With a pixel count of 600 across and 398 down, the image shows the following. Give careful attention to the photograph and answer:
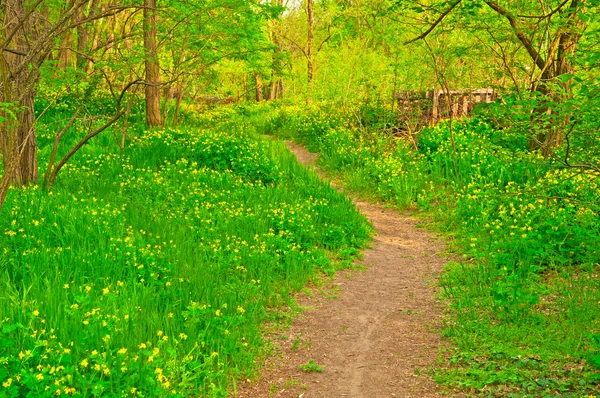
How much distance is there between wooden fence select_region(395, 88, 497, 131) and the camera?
1570cm

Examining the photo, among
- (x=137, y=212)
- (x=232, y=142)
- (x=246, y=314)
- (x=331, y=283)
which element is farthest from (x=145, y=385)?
(x=232, y=142)

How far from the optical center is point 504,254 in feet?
24.4

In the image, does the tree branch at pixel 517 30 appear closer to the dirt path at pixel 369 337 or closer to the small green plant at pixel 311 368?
the dirt path at pixel 369 337

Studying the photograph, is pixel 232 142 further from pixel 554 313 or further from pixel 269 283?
pixel 554 313

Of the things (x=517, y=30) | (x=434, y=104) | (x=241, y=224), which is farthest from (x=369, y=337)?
(x=434, y=104)

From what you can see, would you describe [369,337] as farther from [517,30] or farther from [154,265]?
[517,30]

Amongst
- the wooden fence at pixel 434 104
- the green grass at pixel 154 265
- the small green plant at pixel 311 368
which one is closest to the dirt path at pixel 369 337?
the small green plant at pixel 311 368

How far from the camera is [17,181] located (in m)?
8.50

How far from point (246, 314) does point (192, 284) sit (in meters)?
0.68

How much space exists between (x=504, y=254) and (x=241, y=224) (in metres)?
3.70

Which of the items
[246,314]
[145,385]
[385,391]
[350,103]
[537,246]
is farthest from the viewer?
[350,103]

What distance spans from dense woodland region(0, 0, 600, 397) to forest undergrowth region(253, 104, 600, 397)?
28 mm

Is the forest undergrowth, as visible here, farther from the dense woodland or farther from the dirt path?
the dirt path

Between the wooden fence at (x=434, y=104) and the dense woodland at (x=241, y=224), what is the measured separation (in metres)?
0.51
